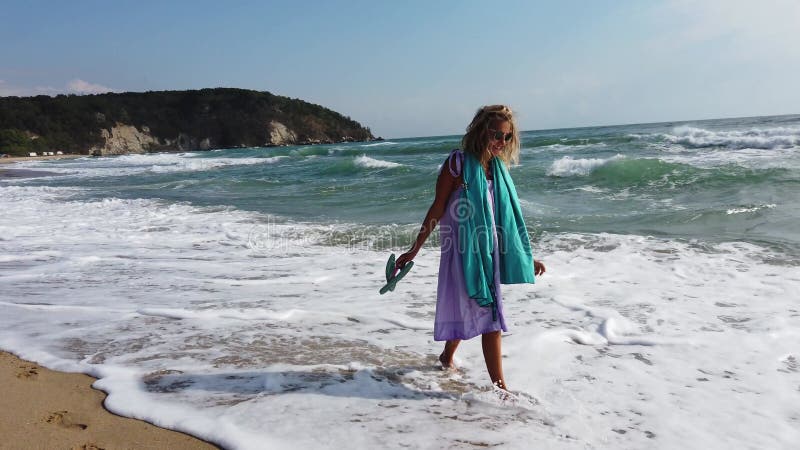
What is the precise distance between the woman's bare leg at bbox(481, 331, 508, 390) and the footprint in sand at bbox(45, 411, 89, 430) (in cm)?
207

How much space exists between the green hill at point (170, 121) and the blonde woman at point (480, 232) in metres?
74.9

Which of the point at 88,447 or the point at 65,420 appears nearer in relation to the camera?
the point at 88,447

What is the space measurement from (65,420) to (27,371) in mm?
881

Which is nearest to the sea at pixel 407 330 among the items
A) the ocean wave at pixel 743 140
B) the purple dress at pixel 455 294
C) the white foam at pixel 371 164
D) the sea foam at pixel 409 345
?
the sea foam at pixel 409 345

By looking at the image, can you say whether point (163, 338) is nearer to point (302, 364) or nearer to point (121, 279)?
point (302, 364)

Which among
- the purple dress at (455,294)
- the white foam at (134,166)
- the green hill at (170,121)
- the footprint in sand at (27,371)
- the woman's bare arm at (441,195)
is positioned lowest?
the footprint in sand at (27,371)

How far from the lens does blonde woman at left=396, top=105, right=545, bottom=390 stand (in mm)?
2971

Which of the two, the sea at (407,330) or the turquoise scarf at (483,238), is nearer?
the sea at (407,330)

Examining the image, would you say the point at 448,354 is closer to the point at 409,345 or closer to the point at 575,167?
the point at 409,345

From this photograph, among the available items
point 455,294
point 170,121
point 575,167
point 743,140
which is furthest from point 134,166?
point 170,121

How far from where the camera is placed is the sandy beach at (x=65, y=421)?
8.24ft

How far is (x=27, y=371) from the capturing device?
3.36 metres

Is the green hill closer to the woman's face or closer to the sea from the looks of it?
the sea

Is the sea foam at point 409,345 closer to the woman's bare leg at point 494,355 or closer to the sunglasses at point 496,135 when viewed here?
the woman's bare leg at point 494,355
